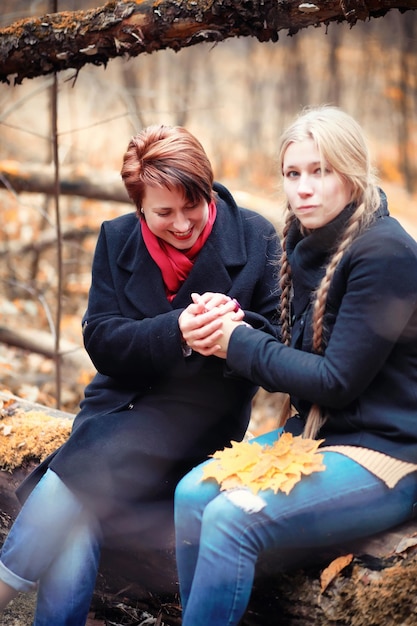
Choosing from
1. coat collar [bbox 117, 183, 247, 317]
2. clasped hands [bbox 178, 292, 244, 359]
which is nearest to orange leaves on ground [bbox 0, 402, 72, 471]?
coat collar [bbox 117, 183, 247, 317]

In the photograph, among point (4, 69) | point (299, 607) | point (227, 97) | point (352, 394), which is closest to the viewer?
point (352, 394)

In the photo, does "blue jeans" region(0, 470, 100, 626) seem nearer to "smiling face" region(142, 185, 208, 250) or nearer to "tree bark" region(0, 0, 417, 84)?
"smiling face" region(142, 185, 208, 250)

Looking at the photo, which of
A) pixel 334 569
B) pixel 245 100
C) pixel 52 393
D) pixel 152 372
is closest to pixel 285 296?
pixel 152 372

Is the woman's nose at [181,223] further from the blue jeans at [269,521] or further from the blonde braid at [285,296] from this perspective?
the blue jeans at [269,521]

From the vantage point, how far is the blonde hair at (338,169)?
2205 millimetres

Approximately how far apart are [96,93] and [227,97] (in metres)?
2.15

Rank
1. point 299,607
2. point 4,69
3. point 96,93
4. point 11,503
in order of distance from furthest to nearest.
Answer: point 96,93 < point 4,69 < point 11,503 < point 299,607

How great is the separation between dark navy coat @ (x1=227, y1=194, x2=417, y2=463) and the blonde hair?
3 centimetres

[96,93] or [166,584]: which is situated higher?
[96,93]

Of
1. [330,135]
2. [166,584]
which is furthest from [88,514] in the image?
[330,135]

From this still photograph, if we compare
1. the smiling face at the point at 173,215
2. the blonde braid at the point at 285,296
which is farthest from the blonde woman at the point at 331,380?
the smiling face at the point at 173,215

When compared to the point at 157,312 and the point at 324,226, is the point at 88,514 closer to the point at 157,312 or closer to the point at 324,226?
the point at 157,312

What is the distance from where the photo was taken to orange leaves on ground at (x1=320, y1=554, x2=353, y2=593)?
7.45ft

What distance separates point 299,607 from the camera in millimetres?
2346
